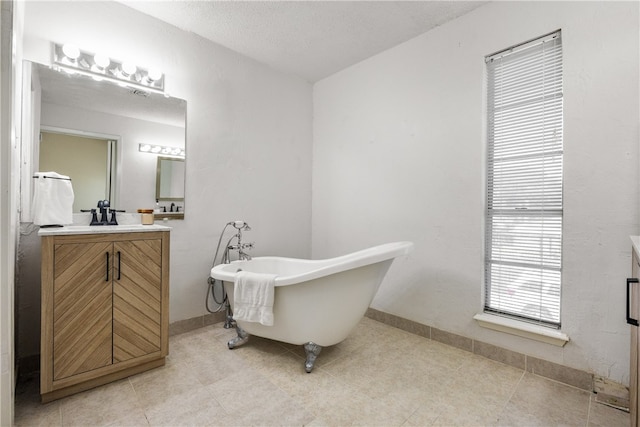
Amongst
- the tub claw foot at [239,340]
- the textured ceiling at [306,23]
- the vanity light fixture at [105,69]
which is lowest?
the tub claw foot at [239,340]

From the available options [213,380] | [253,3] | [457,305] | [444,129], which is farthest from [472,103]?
[213,380]

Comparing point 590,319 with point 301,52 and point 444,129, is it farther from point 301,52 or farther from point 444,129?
point 301,52

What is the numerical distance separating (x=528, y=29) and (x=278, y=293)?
7.54ft

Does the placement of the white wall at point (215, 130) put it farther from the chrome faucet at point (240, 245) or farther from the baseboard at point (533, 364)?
the baseboard at point (533, 364)

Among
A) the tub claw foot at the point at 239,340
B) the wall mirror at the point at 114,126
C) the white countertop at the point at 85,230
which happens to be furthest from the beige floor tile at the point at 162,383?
the wall mirror at the point at 114,126

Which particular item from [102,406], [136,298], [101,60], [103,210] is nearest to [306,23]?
[101,60]

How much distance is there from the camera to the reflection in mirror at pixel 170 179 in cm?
232

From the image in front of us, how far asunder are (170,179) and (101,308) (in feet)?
3.60

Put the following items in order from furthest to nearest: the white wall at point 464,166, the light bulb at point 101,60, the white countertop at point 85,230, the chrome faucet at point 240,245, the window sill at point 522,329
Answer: the chrome faucet at point 240,245 → the light bulb at point 101,60 → the window sill at point 522,329 → the white wall at point 464,166 → the white countertop at point 85,230

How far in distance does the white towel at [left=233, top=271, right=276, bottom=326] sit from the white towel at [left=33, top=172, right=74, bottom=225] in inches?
41.6

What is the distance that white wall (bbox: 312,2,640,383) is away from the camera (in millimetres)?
1580

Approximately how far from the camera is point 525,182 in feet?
6.28

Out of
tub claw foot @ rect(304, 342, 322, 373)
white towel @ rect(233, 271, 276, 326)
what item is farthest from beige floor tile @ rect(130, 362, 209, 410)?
tub claw foot @ rect(304, 342, 322, 373)

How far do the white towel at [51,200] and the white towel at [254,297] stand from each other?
3.46ft
